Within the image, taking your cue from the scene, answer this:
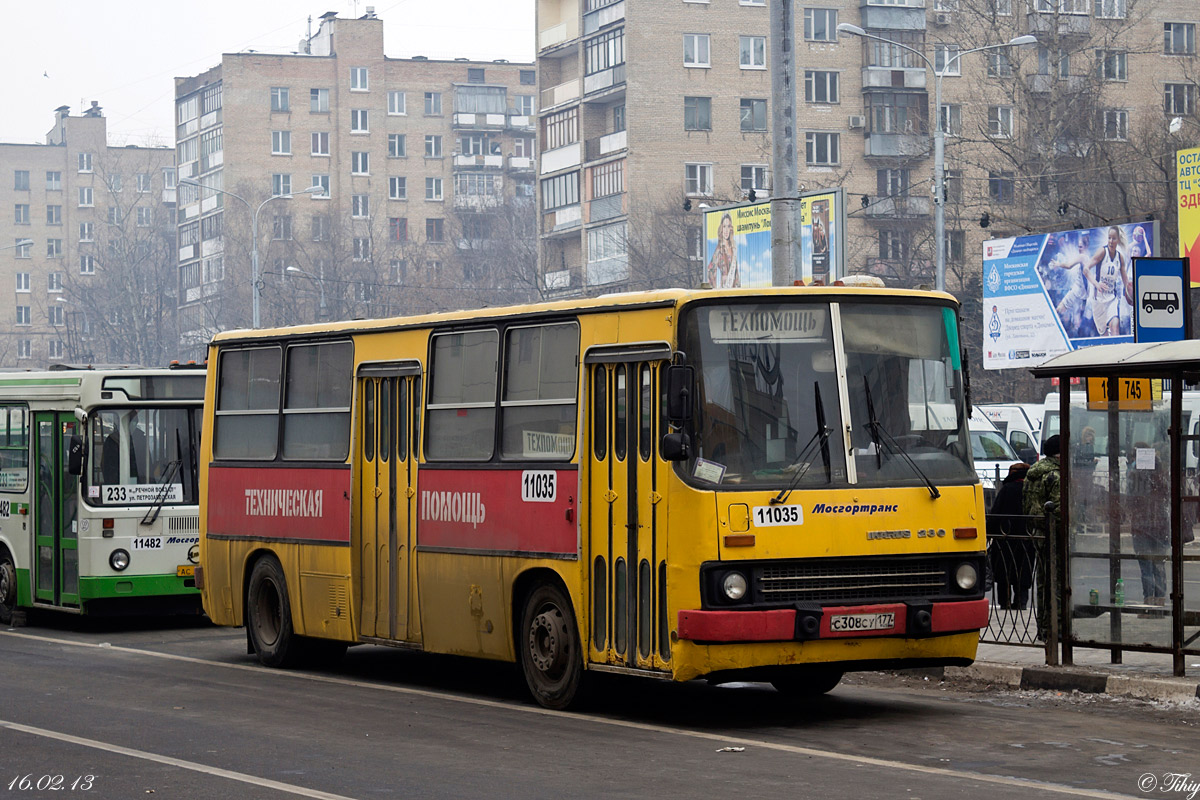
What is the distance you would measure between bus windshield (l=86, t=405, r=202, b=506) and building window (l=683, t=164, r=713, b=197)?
61.5 metres

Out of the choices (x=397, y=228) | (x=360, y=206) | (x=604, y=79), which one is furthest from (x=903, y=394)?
(x=397, y=228)

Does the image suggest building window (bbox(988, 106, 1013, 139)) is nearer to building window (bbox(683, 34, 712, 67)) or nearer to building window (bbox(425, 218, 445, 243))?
building window (bbox(683, 34, 712, 67))

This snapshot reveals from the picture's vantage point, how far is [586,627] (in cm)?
1157

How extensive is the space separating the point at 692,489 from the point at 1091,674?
368 centimetres

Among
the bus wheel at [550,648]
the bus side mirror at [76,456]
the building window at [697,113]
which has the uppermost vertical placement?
the building window at [697,113]

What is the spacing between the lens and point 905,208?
77.2m

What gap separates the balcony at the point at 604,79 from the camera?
260 ft

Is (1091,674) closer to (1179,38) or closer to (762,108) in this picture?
(762,108)

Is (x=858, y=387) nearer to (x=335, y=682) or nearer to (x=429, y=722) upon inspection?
(x=429, y=722)

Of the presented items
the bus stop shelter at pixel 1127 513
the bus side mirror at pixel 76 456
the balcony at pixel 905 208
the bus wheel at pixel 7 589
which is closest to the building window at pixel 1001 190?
the balcony at pixel 905 208

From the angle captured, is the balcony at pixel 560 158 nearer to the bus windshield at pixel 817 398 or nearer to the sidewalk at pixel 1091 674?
the sidewalk at pixel 1091 674

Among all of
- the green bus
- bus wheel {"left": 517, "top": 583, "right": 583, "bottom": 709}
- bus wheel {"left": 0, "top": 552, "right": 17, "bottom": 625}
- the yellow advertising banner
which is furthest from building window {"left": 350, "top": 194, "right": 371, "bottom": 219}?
bus wheel {"left": 517, "top": 583, "right": 583, "bottom": 709}

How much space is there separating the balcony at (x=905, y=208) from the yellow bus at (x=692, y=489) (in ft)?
213

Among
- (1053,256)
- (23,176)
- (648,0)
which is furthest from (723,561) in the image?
(23,176)
